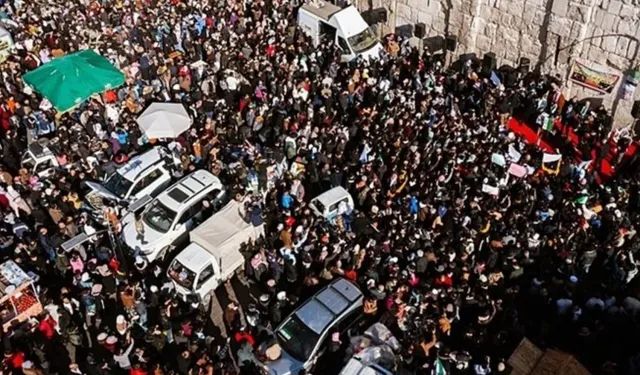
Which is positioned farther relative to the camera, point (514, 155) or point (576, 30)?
point (576, 30)

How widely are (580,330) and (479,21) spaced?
1181cm

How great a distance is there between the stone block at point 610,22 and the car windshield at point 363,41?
7356 mm

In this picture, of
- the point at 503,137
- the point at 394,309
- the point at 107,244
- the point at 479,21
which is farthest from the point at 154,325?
the point at 479,21

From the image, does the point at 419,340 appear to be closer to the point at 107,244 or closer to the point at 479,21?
the point at 107,244

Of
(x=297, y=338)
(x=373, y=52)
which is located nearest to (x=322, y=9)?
(x=373, y=52)

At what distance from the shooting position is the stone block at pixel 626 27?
19.3 meters

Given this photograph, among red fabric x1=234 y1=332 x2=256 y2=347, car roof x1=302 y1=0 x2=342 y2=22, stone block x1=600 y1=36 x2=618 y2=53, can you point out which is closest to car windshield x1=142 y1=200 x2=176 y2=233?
red fabric x1=234 y1=332 x2=256 y2=347

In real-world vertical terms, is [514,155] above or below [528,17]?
below

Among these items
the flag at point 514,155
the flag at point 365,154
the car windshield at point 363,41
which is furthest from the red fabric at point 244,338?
the car windshield at point 363,41

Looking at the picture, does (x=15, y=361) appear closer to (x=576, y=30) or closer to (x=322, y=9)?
(x=322, y=9)

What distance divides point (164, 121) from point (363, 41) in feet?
24.5

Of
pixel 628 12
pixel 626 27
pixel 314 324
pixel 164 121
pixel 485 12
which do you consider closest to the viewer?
pixel 314 324

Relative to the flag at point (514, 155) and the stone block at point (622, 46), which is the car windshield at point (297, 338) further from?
the stone block at point (622, 46)

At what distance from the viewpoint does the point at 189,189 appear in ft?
57.8
